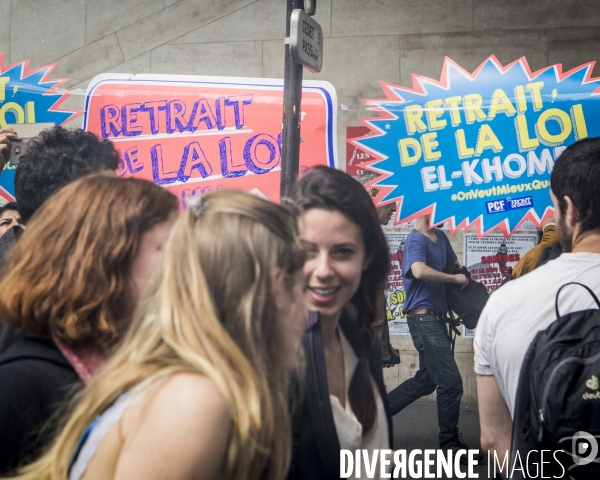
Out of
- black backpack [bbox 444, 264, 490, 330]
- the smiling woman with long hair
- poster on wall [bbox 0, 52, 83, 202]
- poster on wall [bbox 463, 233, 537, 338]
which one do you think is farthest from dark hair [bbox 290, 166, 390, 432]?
poster on wall [bbox 463, 233, 537, 338]

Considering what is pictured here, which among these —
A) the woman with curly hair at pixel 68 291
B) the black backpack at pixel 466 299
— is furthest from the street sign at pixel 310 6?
the black backpack at pixel 466 299

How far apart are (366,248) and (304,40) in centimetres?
92

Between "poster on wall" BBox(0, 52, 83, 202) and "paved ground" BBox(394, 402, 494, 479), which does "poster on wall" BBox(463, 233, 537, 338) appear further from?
"poster on wall" BBox(0, 52, 83, 202)

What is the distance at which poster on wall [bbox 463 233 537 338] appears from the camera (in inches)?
215

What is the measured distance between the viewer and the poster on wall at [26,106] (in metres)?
3.66

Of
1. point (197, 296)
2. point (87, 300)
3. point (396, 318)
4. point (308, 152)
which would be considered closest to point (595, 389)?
point (197, 296)

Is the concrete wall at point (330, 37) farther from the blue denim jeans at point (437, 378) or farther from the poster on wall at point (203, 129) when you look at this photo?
the poster on wall at point (203, 129)

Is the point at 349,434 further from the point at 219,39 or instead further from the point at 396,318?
the point at 219,39

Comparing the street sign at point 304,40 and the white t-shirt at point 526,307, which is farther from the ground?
the street sign at point 304,40

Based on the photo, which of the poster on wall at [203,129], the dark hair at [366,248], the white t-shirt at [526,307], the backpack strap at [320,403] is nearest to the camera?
the backpack strap at [320,403]

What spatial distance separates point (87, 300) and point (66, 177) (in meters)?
1.08

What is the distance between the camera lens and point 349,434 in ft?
5.42

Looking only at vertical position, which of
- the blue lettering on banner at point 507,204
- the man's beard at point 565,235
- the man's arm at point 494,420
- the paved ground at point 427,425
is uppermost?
the blue lettering on banner at point 507,204

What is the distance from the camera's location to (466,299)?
4523mm
